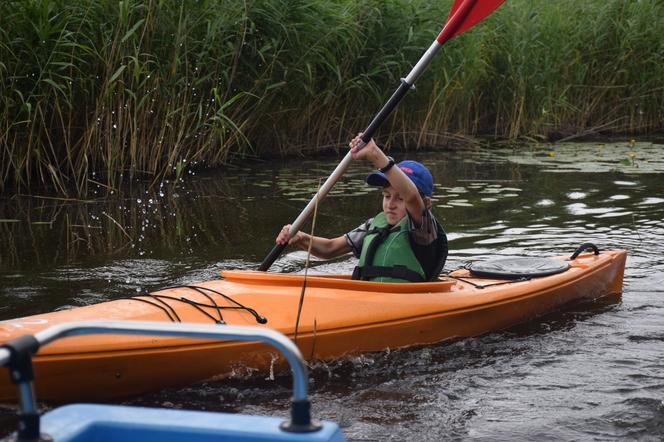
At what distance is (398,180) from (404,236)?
287 mm

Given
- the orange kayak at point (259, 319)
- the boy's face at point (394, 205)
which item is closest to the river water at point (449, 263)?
the orange kayak at point (259, 319)

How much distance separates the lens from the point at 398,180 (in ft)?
12.5

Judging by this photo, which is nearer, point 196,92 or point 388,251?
point 388,251

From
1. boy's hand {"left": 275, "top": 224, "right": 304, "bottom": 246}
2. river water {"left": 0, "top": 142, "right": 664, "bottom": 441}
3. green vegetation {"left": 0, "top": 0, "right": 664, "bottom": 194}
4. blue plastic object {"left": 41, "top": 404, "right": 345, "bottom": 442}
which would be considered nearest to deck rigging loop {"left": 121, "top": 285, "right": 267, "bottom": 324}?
river water {"left": 0, "top": 142, "right": 664, "bottom": 441}

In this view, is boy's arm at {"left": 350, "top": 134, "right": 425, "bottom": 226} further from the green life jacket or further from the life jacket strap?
the life jacket strap

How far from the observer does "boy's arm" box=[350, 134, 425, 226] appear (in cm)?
379

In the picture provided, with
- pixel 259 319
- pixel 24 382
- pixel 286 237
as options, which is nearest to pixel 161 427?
pixel 24 382

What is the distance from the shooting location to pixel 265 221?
6824 millimetres

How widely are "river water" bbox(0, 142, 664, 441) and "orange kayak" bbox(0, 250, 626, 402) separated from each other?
78 millimetres

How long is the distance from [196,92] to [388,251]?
4.35 m

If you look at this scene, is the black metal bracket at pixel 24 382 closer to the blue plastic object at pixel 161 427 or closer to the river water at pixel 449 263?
the blue plastic object at pixel 161 427

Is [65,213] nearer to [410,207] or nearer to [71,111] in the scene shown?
[71,111]

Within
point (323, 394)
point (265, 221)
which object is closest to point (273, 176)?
point (265, 221)

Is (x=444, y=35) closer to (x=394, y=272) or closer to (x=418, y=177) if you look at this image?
(x=418, y=177)
